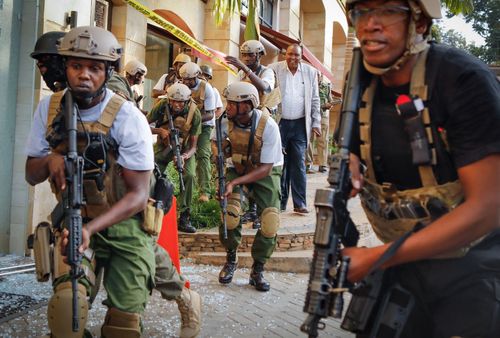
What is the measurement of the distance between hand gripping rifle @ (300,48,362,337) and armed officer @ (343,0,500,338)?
51mm

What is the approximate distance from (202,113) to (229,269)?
291 centimetres

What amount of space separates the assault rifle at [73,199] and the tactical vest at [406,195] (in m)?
1.28

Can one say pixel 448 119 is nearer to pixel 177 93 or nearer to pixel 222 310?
pixel 222 310

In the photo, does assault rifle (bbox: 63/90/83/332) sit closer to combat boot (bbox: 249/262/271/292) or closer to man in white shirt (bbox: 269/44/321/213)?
combat boot (bbox: 249/262/271/292)

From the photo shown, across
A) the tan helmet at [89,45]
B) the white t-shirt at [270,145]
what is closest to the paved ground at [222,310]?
the white t-shirt at [270,145]

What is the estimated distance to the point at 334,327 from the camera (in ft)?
14.9

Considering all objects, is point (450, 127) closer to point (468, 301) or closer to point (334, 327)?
point (468, 301)

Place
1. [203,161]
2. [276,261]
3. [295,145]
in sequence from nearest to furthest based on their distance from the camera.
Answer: [276,261] < [295,145] < [203,161]

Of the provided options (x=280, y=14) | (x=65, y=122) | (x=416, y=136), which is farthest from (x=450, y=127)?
(x=280, y=14)

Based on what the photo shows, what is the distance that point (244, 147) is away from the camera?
5707mm

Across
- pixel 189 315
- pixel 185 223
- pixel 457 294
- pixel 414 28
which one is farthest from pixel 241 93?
pixel 457 294

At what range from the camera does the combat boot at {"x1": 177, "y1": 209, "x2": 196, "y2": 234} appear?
683 cm

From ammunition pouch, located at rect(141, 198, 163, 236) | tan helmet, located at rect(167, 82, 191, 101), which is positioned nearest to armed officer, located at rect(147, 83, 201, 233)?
tan helmet, located at rect(167, 82, 191, 101)

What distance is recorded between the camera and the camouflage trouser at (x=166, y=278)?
3.73 metres
